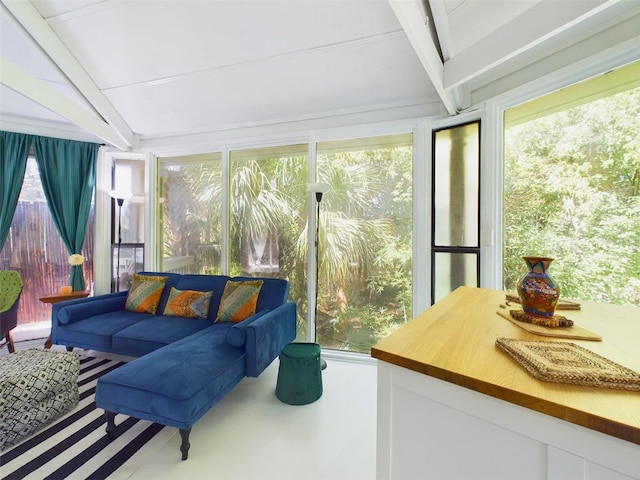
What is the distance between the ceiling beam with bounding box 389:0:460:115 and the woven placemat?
1.58 meters

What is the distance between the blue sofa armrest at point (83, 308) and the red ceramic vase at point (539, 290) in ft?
11.4

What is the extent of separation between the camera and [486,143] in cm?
217

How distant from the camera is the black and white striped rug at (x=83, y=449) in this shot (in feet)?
4.76

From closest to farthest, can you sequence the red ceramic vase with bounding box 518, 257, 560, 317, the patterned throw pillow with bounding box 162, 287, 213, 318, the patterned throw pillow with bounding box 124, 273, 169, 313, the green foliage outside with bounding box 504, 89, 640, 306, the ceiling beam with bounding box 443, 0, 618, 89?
1. the red ceramic vase with bounding box 518, 257, 560, 317
2. the ceiling beam with bounding box 443, 0, 618, 89
3. the green foliage outside with bounding box 504, 89, 640, 306
4. the patterned throw pillow with bounding box 162, 287, 213, 318
5. the patterned throw pillow with bounding box 124, 273, 169, 313

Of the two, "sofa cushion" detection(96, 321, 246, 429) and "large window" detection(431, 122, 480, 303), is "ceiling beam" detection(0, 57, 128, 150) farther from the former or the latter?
"large window" detection(431, 122, 480, 303)

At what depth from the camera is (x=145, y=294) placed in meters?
2.93

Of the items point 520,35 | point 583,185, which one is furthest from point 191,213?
point 583,185

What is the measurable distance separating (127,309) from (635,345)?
→ 3697mm

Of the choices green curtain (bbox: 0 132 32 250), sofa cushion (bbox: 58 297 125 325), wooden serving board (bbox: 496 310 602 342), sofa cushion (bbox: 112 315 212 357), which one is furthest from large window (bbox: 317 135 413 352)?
green curtain (bbox: 0 132 32 250)

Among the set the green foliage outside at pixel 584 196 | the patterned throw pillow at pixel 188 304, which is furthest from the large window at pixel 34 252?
the green foliage outside at pixel 584 196

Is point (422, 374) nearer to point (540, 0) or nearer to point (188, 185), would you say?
point (540, 0)

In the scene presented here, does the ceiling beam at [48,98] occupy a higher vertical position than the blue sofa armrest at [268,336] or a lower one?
higher

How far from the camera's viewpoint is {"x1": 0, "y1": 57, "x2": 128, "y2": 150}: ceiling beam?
2053 mm

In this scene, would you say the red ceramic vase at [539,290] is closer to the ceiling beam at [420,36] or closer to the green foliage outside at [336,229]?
the ceiling beam at [420,36]
